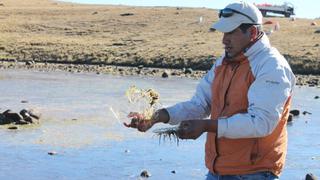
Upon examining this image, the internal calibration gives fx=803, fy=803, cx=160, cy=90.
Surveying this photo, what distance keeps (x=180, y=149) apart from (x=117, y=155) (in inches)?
47.3

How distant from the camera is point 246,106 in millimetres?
5285

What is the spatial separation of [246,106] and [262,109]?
23 cm

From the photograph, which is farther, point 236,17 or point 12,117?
point 12,117

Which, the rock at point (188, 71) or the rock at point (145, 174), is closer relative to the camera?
the rock at point (145, 174)

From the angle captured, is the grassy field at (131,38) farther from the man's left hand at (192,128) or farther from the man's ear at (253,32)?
the man's left hand at (192,128)

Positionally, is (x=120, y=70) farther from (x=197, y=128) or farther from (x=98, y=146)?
(x=197, y=128)

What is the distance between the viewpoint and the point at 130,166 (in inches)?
481

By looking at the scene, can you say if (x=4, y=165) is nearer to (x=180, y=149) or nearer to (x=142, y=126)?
(x=180, y=149)

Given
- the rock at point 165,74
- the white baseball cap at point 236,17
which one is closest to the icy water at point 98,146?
the white baseball cap at point 236,17

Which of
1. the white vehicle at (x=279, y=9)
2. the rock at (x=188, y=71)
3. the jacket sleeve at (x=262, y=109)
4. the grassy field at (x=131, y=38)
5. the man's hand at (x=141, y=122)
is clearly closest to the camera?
the jacket sleeve at (x=262, y=109)

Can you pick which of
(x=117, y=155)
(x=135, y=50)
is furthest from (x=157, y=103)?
(x=135, y=50)

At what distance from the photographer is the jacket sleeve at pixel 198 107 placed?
5.86m

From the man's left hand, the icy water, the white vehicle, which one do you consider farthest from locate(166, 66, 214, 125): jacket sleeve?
the white vehicle

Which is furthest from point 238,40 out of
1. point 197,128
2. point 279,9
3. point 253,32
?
point 279,9
